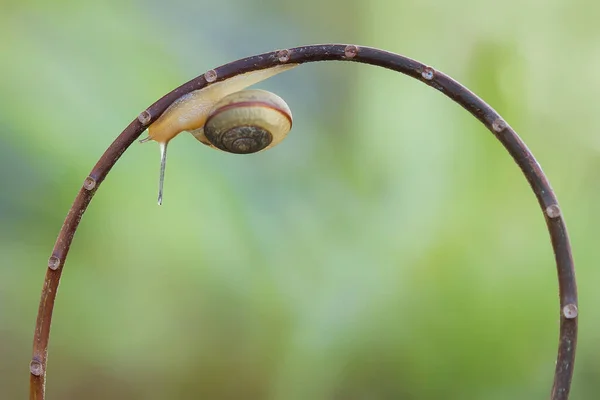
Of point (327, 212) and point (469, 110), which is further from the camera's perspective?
point (327, 212)

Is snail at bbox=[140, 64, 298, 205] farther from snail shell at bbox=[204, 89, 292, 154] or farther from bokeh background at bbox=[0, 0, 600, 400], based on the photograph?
bokeh background at bbox=[0, 0, 600, 400]

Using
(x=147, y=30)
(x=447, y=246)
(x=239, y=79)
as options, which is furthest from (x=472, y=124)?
(x=239, y=79)

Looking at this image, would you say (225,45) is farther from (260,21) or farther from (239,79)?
(239,79)

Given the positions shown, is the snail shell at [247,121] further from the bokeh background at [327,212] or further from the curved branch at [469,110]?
the bokeh background at [327,212]

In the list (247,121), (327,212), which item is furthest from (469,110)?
(327,212)

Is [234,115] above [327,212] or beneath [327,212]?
beneath

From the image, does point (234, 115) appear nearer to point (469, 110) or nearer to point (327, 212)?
point (469, 110)

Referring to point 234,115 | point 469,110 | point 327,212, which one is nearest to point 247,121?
Answer: point 234,115
